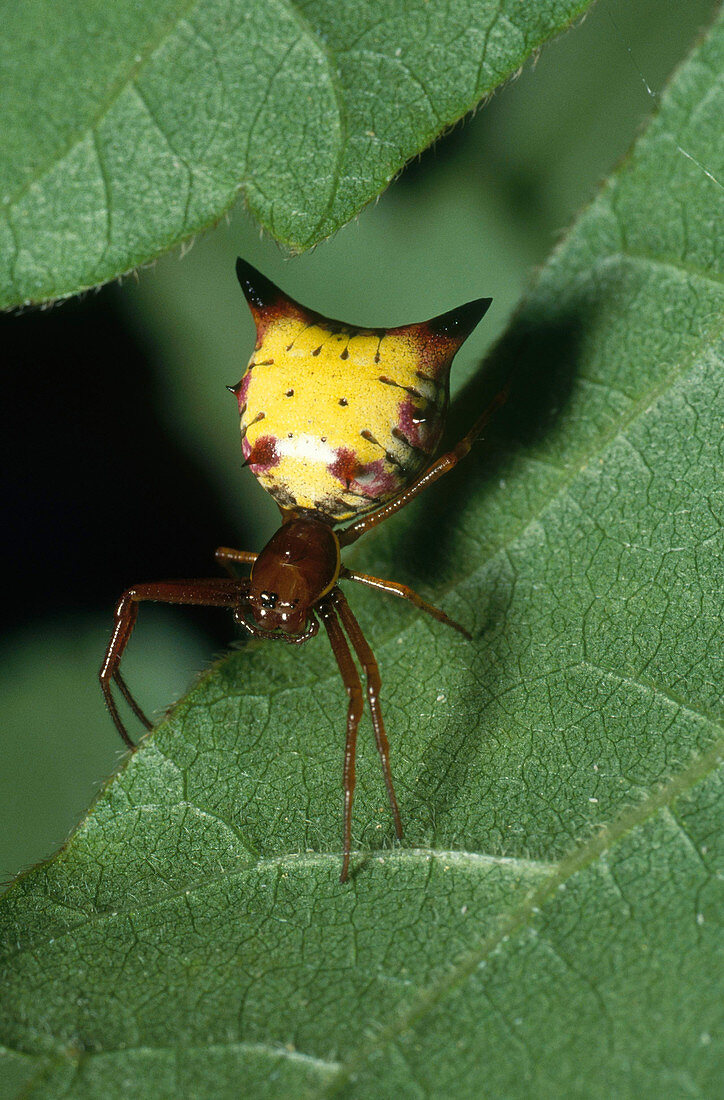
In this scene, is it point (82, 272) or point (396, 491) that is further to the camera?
point (396, 491)

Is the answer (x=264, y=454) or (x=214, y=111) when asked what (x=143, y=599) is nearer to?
(x=264, y=454)

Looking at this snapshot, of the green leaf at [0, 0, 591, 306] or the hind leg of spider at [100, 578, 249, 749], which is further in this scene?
the hind leg of spider at [100, 578, 249, 749]

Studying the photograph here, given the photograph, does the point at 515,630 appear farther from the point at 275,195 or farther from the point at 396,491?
the point at 275,195

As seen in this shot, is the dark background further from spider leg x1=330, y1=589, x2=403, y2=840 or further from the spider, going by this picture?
spider leg x1=330, y1=589, x2=403, y2=840

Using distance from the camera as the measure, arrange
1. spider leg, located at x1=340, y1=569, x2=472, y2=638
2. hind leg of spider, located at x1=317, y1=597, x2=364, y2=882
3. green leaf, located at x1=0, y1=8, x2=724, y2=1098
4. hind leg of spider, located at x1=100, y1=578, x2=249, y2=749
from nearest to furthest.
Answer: green leaf, located at x1=0, y1=8, x2=724, y2=1098 < hind leg of spider, located at x1=317, y1=597, x2=364, y2=882 < spider leg, located at x1=340, y1=569, x2=472, y2=638 < hind leg of spider, located at x1=100, y1=578, x2=249, y2=749

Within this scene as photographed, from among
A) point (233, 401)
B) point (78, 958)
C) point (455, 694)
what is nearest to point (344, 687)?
point (455, 694)

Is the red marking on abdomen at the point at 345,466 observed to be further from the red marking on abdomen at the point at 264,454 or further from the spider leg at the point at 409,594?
the spider leg at the point at 409,594

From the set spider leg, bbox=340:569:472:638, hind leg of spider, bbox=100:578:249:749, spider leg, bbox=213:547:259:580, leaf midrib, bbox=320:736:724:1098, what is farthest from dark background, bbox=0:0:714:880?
leaf midrib, bbox=320:736:724:1098
